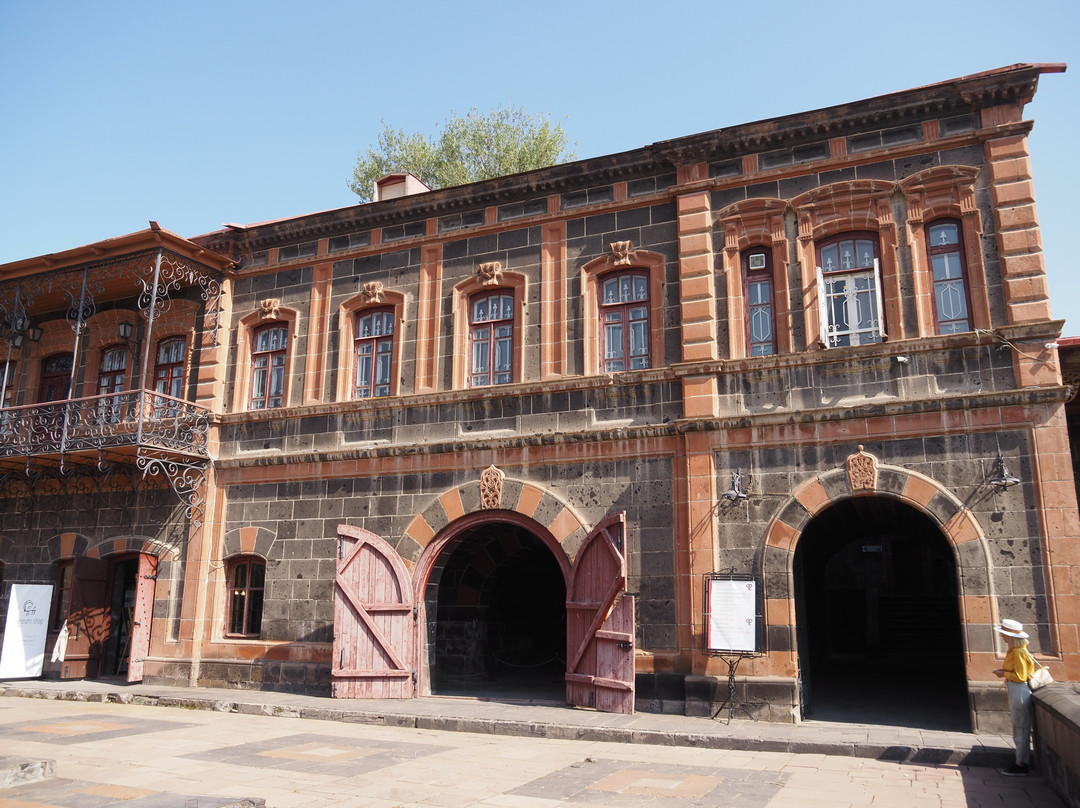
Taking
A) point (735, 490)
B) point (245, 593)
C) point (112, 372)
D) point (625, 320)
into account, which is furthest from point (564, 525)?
point (112, 372)

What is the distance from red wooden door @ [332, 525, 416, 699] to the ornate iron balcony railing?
4.04 m

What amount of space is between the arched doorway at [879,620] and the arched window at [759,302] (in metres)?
2.59

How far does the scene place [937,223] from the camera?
12133 millimetres

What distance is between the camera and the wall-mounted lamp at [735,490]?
12062 mm

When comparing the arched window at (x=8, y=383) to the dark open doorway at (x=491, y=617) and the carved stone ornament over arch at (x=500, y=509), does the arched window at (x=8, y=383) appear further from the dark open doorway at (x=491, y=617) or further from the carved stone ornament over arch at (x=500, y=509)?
the dark open doorway at (x=491, y=617)

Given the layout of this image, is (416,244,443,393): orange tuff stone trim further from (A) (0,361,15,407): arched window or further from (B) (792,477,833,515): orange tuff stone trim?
(A) (0,361,15,407): arched window

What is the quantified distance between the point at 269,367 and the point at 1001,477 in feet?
40.6

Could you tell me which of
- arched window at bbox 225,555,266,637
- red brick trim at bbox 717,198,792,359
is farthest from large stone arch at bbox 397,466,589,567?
red brick trim at bbox 717,198,792,359

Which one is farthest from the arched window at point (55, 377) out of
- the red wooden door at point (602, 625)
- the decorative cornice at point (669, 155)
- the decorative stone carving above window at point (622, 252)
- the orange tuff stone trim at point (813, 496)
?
the orange tuff stone trim at point (813, 496)

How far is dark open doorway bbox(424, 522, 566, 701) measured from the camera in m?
14.4

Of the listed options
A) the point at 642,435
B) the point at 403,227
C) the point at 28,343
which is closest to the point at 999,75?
the point at 642,435

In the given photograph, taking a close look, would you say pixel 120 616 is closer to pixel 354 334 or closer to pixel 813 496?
pixel 354 334

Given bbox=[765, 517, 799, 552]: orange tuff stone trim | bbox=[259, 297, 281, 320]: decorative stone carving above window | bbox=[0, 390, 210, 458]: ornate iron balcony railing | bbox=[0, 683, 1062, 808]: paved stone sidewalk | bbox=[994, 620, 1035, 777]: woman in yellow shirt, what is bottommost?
bbox=[0, 683, 1062, 808]: paved stone sidewalk

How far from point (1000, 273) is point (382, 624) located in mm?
10332
